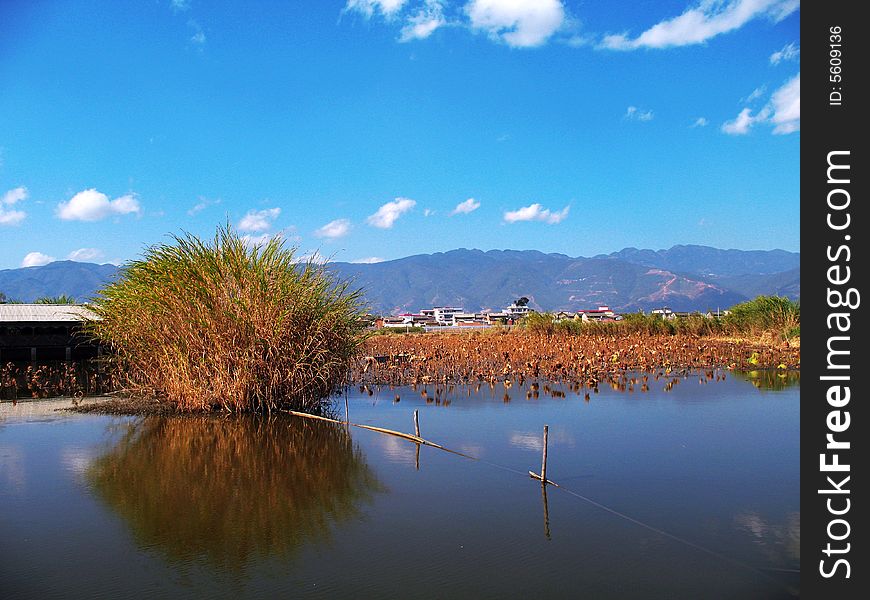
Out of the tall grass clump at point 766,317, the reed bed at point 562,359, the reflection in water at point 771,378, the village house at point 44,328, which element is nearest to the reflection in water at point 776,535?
the reed bed at point 562,359

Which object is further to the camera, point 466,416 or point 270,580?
point 466,416

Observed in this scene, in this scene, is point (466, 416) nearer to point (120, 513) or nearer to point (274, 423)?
point (274, 423)

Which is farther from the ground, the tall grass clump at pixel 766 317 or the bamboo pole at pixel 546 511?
the tall grass clump at pixel 766 317

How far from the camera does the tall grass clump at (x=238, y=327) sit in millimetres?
16203

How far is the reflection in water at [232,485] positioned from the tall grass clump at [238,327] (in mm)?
1203

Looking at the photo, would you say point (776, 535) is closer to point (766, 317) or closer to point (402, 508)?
point (402, 508)

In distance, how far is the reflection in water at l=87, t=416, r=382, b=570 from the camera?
8.29 metres

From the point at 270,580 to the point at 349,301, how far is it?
11060 mm

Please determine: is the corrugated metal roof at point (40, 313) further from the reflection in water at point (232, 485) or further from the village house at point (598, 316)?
the village house at point (598, 316)

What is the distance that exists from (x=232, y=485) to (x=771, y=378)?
18086 mm

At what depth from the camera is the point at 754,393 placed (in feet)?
64.2
